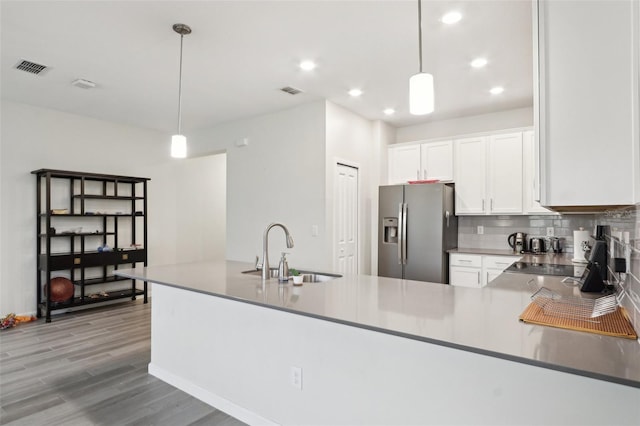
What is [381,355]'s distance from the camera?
171 cm

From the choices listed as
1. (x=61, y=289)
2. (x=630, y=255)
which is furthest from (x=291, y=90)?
(x=61, y=289)

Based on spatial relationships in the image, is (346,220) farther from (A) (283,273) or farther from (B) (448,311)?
(B) (448,311)

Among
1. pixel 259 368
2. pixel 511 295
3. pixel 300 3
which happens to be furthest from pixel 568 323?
pixel 300 3

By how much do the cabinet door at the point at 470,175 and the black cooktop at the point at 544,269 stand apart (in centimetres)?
132

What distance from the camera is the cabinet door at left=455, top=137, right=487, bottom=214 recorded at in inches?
178

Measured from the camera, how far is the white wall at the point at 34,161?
441 cm

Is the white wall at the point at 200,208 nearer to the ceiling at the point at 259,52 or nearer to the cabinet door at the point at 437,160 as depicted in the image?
the ceiling at the point at 259,52

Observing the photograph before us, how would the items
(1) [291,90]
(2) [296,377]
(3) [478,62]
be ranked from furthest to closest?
(1) [291,90] → (3) [478,62] → (2) [296,377]

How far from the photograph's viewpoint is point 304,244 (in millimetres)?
4430

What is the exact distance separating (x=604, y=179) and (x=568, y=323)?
57cm

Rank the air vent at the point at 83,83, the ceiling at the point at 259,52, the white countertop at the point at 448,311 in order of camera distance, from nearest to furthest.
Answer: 1. the white countertop at the point at 448,311
2. the ceiling at the point at 259,52
3. the air vent at the point at 83,83

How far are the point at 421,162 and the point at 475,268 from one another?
152cm

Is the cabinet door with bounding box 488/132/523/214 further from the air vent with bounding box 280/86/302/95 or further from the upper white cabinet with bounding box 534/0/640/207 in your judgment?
the upper white cabinet with bounding box 534/0/640/207

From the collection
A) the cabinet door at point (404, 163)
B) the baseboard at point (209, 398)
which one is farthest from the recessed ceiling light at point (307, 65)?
the baseboard at point (209, 398)
